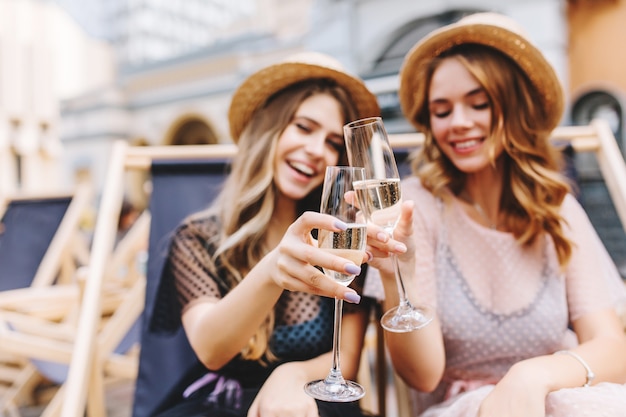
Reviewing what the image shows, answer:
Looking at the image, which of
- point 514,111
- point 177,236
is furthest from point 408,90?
point 177,236

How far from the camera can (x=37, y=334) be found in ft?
6.96

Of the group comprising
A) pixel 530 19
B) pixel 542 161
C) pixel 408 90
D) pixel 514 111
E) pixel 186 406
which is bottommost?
pixel 186 406

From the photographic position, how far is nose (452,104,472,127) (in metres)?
1.23

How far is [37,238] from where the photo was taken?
3145 mm

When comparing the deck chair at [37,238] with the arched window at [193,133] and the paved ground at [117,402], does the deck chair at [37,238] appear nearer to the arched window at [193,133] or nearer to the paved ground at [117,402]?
the paved ground at [117,402]

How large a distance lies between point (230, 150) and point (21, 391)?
169cm

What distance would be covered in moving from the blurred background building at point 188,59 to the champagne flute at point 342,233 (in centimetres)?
449

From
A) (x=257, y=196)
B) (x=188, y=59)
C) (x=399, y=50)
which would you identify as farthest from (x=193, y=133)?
(x=257, y=196)

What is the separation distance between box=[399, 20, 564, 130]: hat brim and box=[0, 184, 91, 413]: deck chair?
2250 millimetres

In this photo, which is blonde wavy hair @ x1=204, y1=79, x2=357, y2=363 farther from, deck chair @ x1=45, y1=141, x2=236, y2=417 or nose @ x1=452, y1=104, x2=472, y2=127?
deck chair @ x1=45, y1=141, x2=236, y2=417

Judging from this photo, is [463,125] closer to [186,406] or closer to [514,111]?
[514,111]

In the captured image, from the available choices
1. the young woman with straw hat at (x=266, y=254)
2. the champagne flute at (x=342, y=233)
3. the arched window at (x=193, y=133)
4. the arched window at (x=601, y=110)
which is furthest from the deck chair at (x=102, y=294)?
the arched window at (x=193, y=133)

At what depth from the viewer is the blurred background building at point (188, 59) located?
16.6 ft

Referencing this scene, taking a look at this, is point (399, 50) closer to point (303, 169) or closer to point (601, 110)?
point (601, 110)
